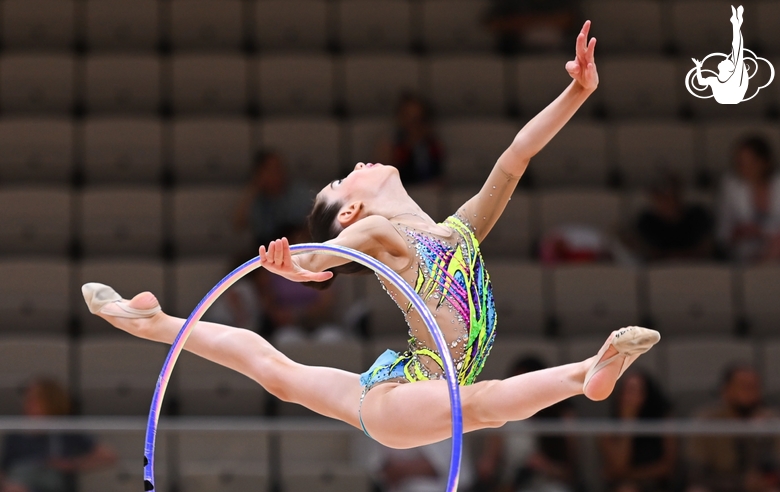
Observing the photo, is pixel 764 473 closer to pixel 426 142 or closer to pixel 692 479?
pixel 692 479

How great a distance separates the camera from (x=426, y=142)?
272 inches

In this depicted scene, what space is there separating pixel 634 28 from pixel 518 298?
7.92ft

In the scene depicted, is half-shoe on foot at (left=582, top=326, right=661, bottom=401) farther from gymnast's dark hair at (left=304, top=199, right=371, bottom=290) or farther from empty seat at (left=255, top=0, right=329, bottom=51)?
empty seat at (left=255, top=0, right=329, bottom=51)

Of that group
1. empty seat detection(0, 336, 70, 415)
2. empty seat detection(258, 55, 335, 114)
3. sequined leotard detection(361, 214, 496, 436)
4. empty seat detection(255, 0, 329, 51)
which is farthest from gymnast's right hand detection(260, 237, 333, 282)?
empty seat detection(255, 0, 329, 51)

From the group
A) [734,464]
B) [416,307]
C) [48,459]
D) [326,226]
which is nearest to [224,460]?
[48,459]

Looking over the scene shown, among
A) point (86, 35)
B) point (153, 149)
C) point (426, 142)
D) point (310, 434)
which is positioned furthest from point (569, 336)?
point (86, 35)

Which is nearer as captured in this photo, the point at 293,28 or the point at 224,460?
the point at 224,460

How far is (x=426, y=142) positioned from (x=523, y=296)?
111 cm

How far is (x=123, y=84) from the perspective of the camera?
7.29m

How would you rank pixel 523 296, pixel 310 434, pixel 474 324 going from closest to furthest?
pixel 474 324
pixel 310 434
pixel 523 296

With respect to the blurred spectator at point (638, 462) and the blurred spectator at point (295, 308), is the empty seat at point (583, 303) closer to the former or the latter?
the blurred spectator at point (295, 308)

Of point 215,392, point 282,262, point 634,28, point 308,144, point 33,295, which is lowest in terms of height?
point 215,392

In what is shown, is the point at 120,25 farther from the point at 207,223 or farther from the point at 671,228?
the point at 671,228

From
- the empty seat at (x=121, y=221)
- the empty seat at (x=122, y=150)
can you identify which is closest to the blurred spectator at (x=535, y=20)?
the empty seat at (x=122, y=150)
